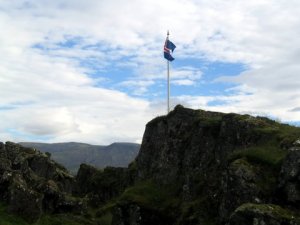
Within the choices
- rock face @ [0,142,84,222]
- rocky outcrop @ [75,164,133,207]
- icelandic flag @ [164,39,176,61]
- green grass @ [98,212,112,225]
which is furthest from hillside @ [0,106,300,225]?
rocky outcrop @ [75,164,133,207]

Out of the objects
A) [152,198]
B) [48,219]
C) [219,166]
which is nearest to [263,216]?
[219,166]

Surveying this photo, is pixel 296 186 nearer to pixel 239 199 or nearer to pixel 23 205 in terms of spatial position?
→ pixel 239 199

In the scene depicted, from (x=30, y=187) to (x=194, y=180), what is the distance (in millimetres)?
21958

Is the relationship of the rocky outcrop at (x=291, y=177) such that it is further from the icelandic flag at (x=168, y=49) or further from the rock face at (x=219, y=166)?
the icelandic flag at (x=168, y=49)

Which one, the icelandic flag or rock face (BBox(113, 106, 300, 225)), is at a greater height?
the icelandic flag

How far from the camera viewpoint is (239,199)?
144 feet

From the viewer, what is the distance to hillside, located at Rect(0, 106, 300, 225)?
41344 mm

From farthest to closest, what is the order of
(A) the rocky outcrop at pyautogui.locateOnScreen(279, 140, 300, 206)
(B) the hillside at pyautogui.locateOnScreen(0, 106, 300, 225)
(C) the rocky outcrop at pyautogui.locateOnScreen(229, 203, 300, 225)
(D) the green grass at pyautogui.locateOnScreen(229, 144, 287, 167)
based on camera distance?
(D) the green grass at pyautogui.locateOnScreen(229, 144, 287, 167), (B) the hillside at pyautogui.locateOnScreen(0, 106, 300, 225), (A) the rocky outcrop at pyautogui.locateOnScreen(279, 140, 300, 206), (C) the rocky outcrop at pyautogui.locateOnScreen(229, 203, 300, 225)

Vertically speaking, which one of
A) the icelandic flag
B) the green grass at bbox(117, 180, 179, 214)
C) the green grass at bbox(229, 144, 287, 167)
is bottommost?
the green grass at bbox(117, 180, 179, 214)

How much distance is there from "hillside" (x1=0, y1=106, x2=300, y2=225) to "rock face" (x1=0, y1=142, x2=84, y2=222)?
12 cm

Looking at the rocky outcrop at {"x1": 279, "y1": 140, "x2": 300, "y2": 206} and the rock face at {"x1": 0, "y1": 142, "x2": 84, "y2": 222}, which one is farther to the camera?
the rock face at {"x1": 0, "y1": 142, "x2": 84, "y2": 222}

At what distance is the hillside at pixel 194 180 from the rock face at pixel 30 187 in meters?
0.12

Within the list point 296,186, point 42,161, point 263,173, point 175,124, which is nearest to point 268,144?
point 263,173

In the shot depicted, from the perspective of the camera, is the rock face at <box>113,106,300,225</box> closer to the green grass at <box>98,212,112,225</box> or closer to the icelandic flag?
the green grass at <box>98,212,112,225</box>
